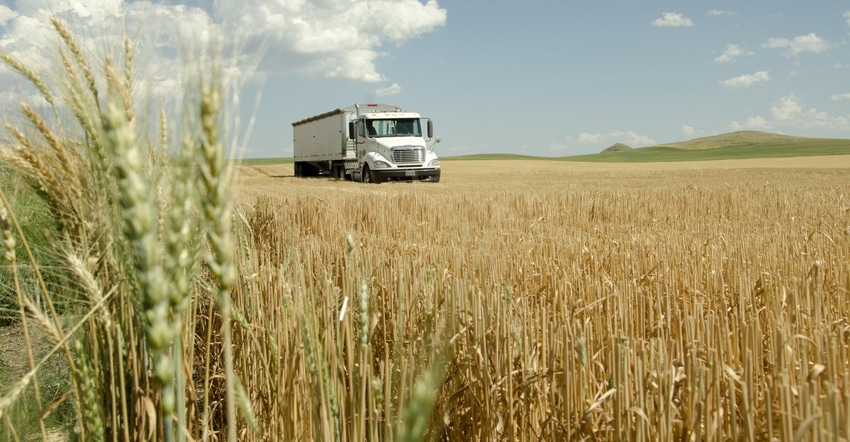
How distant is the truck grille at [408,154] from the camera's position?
22.6m

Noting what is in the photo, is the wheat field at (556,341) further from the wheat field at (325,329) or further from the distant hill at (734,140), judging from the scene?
the distant hill at (734,140)

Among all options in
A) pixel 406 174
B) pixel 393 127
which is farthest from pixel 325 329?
pixel 393 127

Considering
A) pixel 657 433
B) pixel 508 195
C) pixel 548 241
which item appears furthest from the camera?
pixel 508 195

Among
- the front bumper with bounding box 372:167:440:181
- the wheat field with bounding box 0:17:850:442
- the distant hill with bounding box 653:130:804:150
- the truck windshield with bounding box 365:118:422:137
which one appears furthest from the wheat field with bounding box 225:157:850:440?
the distant hill with bounding box 653:130:804:150

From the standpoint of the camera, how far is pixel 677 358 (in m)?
2.40

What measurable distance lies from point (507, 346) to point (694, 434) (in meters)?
0.68

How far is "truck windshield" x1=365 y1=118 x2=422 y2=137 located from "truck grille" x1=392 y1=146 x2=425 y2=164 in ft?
2.92

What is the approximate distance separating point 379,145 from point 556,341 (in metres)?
20.8

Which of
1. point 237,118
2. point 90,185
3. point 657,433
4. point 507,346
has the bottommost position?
point 657,433

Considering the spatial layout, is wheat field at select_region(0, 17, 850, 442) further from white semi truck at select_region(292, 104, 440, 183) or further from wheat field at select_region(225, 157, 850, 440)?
white semi truck at select_region(292, 104, 440, 183)

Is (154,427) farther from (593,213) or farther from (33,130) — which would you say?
(593,213)

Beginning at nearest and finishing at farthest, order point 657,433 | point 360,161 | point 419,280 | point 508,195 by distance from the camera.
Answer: point 657,433, point 419,280, point 508,195, point 360,161

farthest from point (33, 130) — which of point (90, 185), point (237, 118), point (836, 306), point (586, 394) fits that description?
point (836, 306)

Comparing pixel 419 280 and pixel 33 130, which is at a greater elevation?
pixel 33 130
